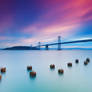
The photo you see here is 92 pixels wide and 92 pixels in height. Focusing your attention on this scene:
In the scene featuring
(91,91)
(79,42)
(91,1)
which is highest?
(91,1)

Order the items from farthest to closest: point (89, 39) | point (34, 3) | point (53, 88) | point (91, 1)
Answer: point (89, 39), point (34, 3), point (91, 1), point (53, 88)

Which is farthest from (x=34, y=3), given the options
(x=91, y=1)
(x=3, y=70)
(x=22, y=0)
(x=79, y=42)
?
(x=79, y=42)

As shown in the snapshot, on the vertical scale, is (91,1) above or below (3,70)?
above

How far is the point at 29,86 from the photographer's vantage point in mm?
1958

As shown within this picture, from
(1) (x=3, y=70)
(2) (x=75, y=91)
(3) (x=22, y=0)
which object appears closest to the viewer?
(2) (x=75, y=91)

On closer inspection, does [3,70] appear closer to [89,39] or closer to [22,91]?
[22,91]

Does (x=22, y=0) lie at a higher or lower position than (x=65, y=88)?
higher

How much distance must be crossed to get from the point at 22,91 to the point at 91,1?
488 centimetres

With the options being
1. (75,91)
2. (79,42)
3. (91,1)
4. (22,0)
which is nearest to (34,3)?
(22,0)

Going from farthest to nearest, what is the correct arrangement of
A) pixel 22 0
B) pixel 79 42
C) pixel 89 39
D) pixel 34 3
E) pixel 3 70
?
pixel 79 42 < pixel 89 39 < pixel 34 3 < pixel 22 0 < pixel 3 70

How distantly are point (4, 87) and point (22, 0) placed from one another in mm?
4276

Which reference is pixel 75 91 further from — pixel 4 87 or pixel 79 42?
pixel 79 42

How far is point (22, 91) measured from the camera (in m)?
1.75

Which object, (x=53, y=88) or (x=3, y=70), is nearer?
(x=53, y=88)
